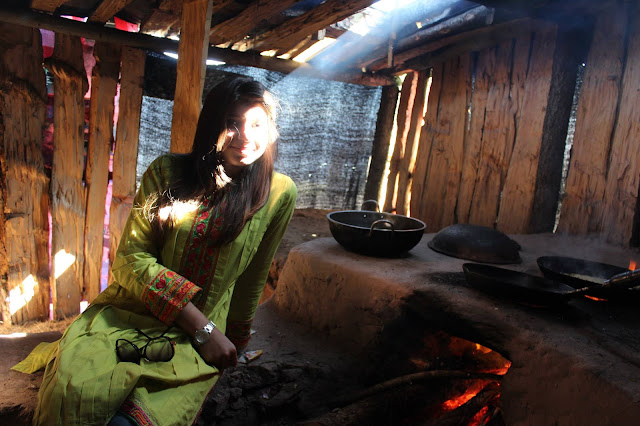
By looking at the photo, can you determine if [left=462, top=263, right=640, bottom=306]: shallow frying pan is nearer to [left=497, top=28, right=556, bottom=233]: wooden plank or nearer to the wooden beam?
[left=497, top=28, right=556, bottom=233]: wooden plank

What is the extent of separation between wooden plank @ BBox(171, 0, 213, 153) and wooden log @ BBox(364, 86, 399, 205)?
10.4 ft

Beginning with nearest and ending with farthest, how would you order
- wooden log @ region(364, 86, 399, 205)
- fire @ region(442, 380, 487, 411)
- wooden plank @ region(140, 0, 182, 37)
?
fire @ region(442, 380, 487, 411) < wooden plank @ region(140, 0, 182, 37) < wooden log @ region(364, 86, 399, 205)

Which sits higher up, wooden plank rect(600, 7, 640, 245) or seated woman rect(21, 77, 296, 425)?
wooden plank rect(600, 7, 640, 245)

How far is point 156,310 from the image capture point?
1663mm

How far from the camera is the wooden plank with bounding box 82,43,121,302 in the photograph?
390 cm

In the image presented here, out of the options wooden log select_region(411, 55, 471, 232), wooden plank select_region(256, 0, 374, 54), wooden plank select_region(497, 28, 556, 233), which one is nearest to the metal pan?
wooden plank select_region(497, 28, 556, 233)

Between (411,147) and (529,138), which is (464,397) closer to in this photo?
(529,138)

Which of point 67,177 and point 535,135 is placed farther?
point 67,177

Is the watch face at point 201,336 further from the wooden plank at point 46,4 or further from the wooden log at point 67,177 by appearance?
the wooden log at point 67,177

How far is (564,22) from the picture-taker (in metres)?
3.40

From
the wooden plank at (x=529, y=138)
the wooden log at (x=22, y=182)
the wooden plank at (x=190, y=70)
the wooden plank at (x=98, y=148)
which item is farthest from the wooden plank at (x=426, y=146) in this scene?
the wooden log at (x=22, y=182)

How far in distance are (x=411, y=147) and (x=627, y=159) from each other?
2.17 m

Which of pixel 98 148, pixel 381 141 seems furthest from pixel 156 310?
pixel 381 141

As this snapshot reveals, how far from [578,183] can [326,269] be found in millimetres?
2040
